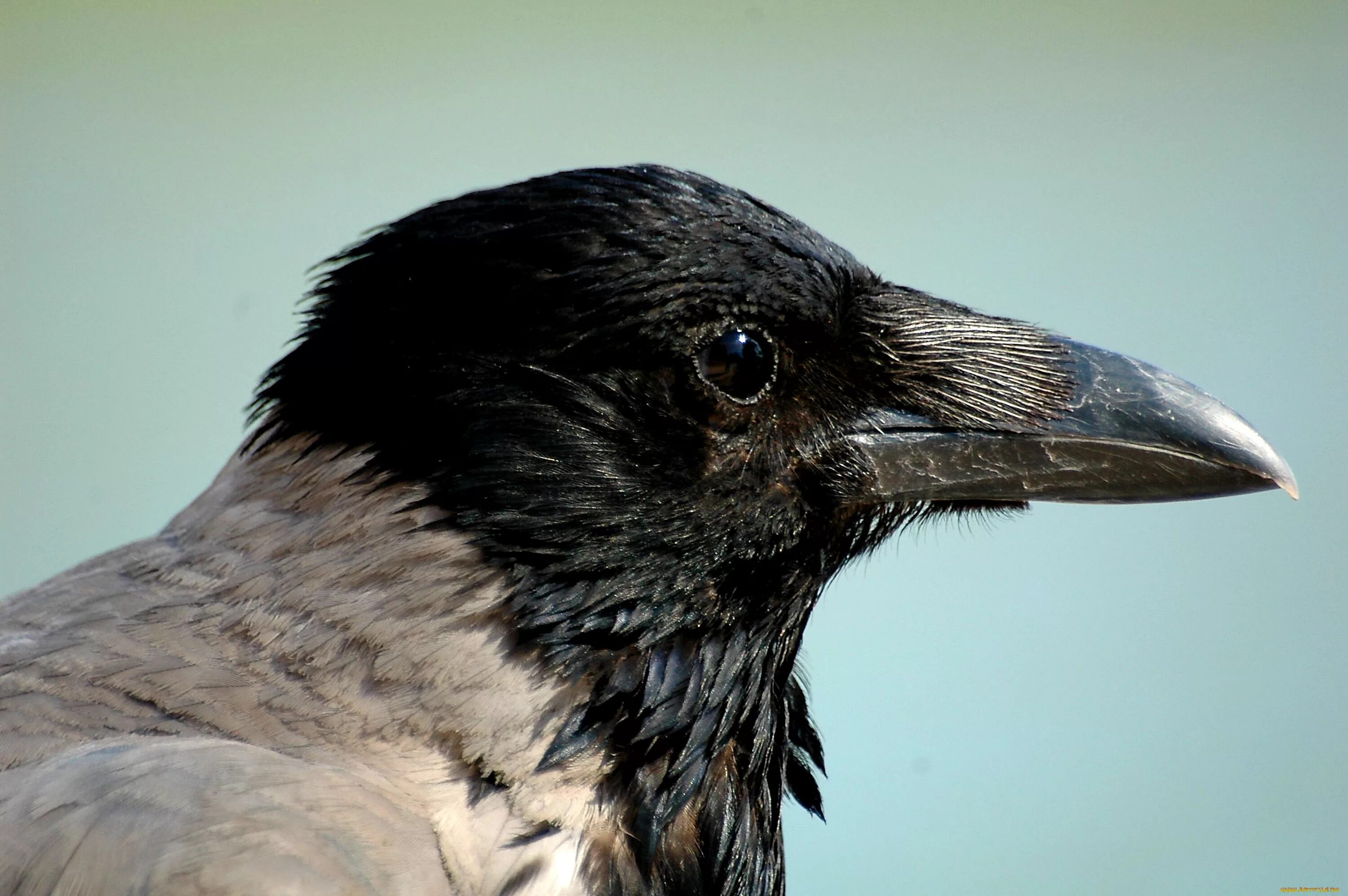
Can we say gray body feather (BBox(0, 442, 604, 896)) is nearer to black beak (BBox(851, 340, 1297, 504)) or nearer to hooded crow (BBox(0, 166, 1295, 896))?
hooded crow (BBox(0, 166, 1295, 896))

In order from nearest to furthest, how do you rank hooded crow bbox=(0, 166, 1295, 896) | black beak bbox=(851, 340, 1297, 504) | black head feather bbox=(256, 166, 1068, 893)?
1. hooded crow bbox=(0, 166, 1295, 896)
2. black head feather bbox=(256, 166, 1068, 893)
3. black beak bbox=(851, 340, 1297, 504)

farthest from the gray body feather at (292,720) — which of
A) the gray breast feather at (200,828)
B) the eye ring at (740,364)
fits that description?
the eye ring at (740,364)

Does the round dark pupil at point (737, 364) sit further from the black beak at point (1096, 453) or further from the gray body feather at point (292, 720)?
the gray body feather at point (292, 720)

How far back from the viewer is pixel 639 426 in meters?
2.17

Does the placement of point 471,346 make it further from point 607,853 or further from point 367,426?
point 607,853

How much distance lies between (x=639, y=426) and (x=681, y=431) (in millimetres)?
66

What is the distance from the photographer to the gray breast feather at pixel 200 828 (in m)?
1.74

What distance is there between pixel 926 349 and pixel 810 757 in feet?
2.51

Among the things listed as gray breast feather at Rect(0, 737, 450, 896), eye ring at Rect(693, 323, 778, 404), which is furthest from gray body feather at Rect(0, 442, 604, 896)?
eye ring at Rect(693, 323, 778, 404)

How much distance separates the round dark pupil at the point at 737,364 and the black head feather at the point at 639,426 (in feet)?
0.04

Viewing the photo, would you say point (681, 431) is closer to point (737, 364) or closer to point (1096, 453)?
point (737, 364)

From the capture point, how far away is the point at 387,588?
6.90ft

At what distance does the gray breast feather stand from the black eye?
0.77 m

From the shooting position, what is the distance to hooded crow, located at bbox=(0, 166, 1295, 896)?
6.51 ft
